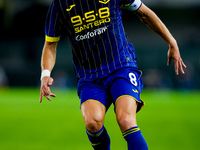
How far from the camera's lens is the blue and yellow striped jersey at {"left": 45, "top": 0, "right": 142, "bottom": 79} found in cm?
486

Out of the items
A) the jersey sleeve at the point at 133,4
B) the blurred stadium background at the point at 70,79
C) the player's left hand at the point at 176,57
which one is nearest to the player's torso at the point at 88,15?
the jersey sleeve at the point at 133,4

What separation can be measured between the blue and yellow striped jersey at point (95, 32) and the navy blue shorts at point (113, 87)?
0.07 metres

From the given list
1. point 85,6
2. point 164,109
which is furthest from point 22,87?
point 85,6

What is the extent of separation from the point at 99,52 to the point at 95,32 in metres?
0.24

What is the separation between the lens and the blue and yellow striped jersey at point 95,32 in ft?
16.0

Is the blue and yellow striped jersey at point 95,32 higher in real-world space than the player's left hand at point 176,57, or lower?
higher

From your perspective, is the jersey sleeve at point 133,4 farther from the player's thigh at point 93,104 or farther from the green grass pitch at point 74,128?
the green grass pitch at point 74,128

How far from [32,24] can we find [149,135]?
77.4 feet

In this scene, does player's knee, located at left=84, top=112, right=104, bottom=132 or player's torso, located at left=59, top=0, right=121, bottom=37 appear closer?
player's knee, located at left=84, top=112, right=104, bottom=132

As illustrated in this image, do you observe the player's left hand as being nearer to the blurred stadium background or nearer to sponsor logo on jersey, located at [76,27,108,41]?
sponsor logo on jersey, located at [76,27,108,41]

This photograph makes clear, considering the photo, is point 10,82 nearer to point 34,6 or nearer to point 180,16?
point 34,6

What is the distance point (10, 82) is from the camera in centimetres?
2673

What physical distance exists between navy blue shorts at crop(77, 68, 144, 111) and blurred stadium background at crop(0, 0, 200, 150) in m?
3.16

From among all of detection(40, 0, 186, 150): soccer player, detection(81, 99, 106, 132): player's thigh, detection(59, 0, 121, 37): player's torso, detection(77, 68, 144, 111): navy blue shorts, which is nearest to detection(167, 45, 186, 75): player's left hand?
detection(40, 0, 186, 150): soccer player
